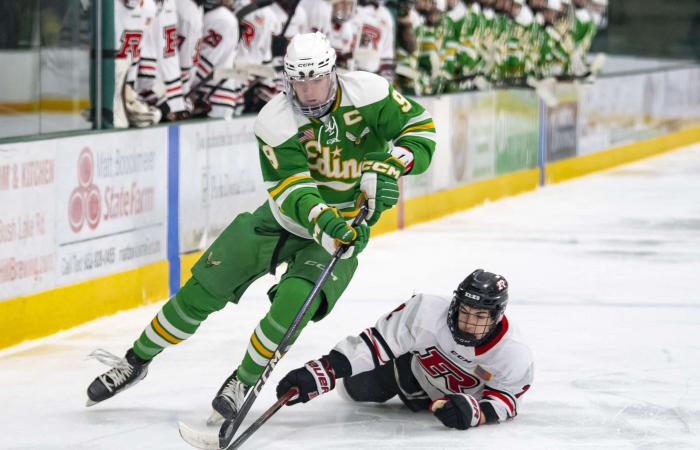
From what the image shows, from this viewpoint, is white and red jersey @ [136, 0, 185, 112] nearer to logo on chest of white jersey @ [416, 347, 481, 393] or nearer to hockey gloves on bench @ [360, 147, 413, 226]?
hockey gloves on bench @ [360, 147, 413, 226]

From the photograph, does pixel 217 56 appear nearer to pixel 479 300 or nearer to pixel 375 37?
pixel 375 37

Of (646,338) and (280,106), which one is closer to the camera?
(280,106)

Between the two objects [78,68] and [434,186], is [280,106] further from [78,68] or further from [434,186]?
[434,186]

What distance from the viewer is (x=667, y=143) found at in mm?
17500

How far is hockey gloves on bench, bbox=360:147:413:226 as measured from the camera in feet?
15.5

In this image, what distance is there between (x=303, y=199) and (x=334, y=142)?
0.27m

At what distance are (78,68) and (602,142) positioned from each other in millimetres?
8705

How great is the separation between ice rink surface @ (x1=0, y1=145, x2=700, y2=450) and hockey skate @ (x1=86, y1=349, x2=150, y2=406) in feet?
0.22

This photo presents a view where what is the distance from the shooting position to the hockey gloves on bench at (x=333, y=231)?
4.63 meters

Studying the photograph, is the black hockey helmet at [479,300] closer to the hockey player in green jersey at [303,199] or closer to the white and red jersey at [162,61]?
the hockey player in green jersey at [303,199]

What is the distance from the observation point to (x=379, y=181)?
471cm

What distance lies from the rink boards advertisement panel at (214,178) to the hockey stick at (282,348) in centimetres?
300

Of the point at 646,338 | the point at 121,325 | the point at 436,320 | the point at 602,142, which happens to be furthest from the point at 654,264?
the point at 602,142

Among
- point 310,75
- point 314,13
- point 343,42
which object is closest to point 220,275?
point 310,75
